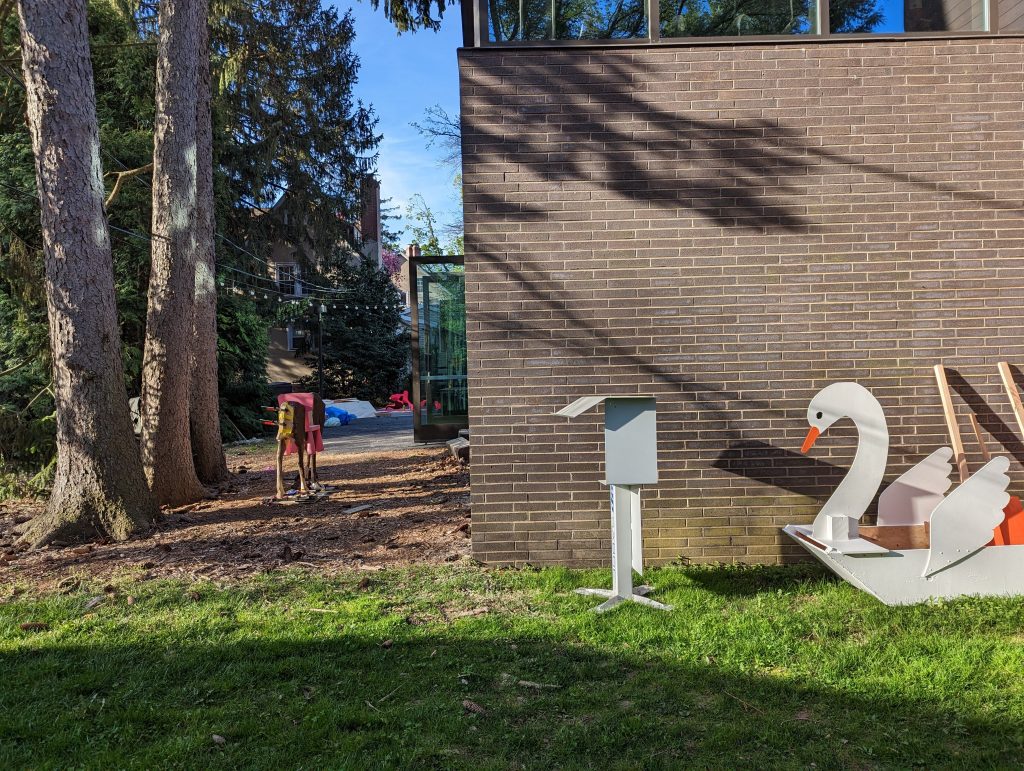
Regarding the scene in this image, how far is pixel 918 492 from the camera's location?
5.23m

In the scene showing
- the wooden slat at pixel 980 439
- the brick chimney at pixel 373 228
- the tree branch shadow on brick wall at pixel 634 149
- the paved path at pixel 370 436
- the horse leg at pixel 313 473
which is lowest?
the paved path at pixel 370 436

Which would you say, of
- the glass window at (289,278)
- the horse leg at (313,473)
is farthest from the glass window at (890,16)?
the glass window at (289,278)

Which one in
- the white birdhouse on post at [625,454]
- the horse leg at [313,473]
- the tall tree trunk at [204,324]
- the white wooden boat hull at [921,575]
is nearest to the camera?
the white wooden boat hull at [921,575]

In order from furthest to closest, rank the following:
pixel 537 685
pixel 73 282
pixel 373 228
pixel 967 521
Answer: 1. pixel 373 228
2. pixel 73 282
3. pixel 967 521
4. pixel 537 685

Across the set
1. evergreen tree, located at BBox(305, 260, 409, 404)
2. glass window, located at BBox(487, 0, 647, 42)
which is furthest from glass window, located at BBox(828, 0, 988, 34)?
evergreen tree, located at BBox(305, 260, 409, 404)

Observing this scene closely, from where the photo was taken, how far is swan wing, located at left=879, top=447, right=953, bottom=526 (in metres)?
5.21

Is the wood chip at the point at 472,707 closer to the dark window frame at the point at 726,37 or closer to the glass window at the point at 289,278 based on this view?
the dark window frame at the point at 726,37

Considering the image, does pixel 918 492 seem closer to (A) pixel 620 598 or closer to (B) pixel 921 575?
(B) pixel 921 575

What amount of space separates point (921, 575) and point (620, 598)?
1779 millimetres

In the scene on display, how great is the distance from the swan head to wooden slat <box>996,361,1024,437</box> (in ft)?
3.56

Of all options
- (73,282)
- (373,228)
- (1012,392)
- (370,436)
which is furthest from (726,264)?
(373,228)

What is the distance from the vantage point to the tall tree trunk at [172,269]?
29.9 ft

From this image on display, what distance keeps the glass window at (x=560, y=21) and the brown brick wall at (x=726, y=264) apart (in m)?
0.21

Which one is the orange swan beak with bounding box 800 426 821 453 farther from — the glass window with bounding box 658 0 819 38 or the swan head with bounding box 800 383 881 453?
the glass window with bounding box 658 0 819 38
